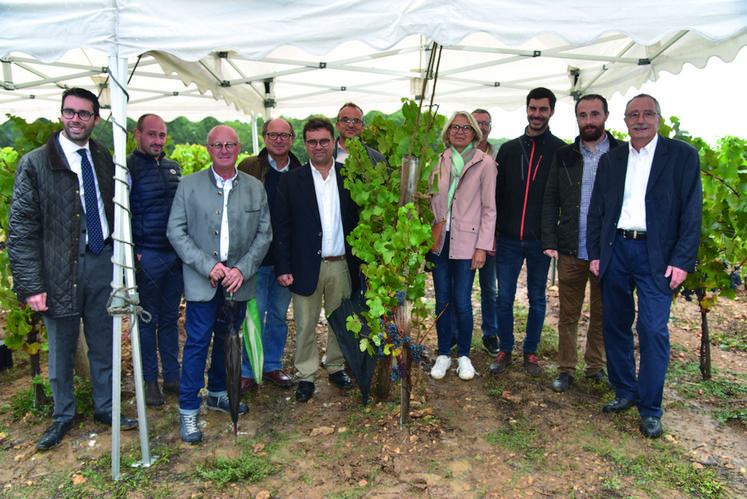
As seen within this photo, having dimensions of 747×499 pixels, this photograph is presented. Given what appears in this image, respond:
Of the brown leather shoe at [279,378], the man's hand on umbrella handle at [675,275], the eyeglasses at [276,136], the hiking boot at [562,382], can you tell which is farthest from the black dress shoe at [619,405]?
the eyeglasses at [276,136]

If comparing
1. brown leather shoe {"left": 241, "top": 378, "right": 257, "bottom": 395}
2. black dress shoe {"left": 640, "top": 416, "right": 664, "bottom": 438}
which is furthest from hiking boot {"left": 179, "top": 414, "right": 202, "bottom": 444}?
black dress shoe {"left": 640, "top": 416, "right": 664, "bottom": 438}

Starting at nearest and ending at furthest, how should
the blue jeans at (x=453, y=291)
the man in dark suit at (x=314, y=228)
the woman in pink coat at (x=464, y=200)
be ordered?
the man in dark suit at (x=314, y=228), the woman in pink coat at (x=464, y=200), the blue jeans at (x=453, y=291)

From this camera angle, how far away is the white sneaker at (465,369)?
381cm

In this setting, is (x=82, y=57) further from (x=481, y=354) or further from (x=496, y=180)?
(x=481, y=354)

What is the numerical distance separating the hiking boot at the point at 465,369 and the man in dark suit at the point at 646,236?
3.39ft

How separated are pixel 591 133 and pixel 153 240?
3277 mm

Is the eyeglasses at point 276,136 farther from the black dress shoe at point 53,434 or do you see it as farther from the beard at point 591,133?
the black dress shoe at point 53,434

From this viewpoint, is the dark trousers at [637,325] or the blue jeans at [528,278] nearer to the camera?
the dark trousers at [637,325]

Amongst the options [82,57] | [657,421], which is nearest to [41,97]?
[82,57]

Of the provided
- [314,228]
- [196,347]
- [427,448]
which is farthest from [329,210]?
[427,448]

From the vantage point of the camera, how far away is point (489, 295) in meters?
4.20

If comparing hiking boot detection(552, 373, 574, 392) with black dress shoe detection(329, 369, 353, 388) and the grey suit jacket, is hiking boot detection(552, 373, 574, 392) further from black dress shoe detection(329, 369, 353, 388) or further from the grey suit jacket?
the grey suit jacket

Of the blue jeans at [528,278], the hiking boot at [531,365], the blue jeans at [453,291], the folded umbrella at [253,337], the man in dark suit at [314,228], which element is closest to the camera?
the folded umbrella at [253,337]

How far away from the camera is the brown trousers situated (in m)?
3.58
